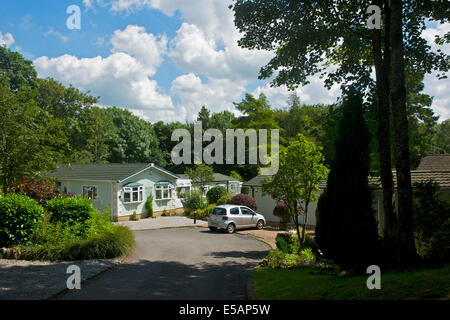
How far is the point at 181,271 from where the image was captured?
10.5 m

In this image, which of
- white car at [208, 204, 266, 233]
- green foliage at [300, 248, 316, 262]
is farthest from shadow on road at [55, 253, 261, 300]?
white car at [208, 204, 266, 233]

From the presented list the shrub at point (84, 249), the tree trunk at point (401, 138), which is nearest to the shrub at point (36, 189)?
the shrub at point (84, 249)

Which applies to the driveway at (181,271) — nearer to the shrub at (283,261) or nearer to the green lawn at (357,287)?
the shrub at (283,261)

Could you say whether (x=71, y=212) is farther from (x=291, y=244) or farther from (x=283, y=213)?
(x=283, y=213)

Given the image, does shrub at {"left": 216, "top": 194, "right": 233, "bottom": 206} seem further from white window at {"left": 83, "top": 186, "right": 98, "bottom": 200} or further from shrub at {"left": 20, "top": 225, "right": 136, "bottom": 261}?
shrub at {"left": 20, "top": 225, "right": 136, "bottom": 261}

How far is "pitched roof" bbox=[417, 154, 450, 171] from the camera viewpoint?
24547 millimetres

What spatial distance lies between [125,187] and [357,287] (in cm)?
2285

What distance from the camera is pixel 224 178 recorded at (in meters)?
39.2

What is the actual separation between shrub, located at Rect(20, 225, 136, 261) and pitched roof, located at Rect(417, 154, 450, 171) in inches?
875

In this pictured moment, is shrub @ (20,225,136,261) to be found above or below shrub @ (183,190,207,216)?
below
